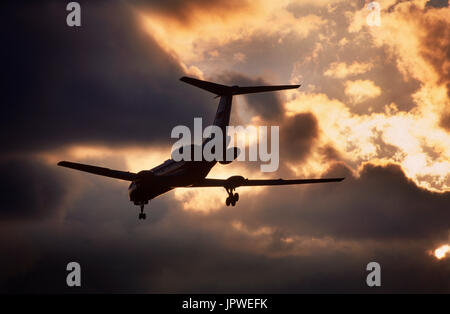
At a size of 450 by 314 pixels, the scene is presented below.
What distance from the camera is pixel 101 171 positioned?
4653 centimetres

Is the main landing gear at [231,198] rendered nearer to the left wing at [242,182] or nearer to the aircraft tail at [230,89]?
the left wing at [242,182]

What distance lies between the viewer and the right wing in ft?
147

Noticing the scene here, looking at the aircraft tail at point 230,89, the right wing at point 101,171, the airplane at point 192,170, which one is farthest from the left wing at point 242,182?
the aircraft tail at point 230,89

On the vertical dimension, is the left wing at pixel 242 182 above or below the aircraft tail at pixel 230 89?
below

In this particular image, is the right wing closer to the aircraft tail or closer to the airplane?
the airplane

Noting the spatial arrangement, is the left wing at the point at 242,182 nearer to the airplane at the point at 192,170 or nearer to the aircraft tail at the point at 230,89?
the airplane at the point at 192,170

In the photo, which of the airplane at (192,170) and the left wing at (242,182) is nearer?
the airplane at (192,170)

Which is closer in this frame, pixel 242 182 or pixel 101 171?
pixel 101 171

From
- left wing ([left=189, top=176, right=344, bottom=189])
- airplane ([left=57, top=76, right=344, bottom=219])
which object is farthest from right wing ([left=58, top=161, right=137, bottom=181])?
left wing ([left=189, top=176, right=344, bottom=189])

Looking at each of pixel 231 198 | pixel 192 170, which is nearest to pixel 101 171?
pixel 192 170

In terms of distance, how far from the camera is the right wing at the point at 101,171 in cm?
4472

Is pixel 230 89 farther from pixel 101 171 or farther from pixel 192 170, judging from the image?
pixel 101 171

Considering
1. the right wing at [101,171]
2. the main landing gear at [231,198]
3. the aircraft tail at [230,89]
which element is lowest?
the main landing gear at [231,198]
